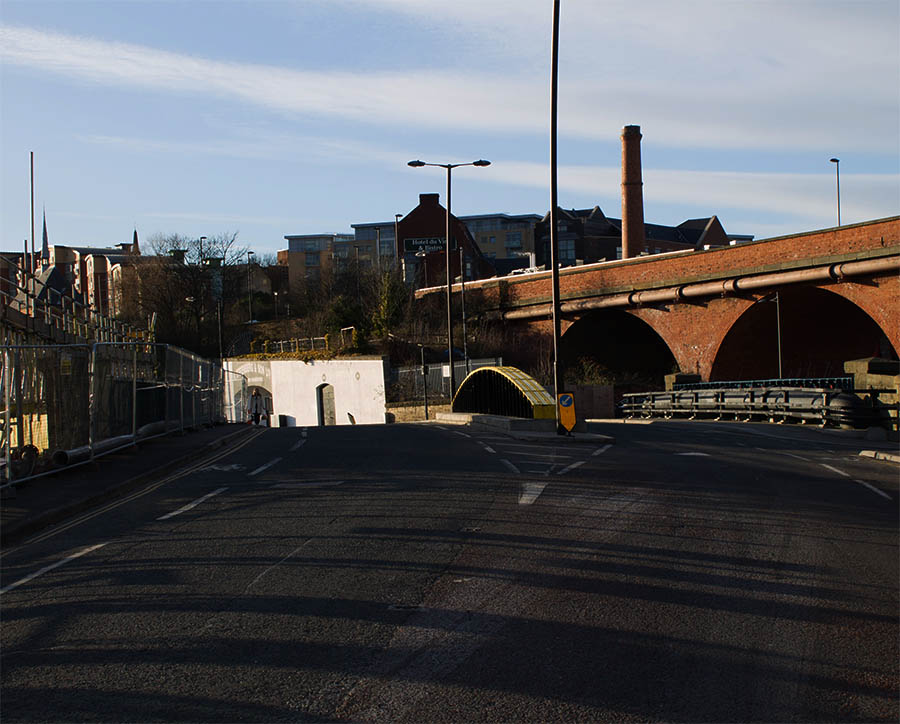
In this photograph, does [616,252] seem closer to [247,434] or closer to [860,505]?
[247,434]

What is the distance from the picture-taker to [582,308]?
53062mm

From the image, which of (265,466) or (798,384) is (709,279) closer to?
(798,384)

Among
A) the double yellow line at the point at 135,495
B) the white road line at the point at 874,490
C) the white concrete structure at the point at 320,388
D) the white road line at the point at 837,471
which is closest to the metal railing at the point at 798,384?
the white road line at the point at 837,471

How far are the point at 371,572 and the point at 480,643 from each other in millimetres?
2034

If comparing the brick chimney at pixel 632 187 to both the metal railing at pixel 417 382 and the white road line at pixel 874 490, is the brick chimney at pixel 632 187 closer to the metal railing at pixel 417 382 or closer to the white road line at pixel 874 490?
the metal railing at pixel 417 382

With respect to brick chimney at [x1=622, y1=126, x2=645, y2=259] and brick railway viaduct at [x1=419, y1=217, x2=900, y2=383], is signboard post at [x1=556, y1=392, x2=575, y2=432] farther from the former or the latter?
brick chimney at [x1=622, y1=126, x2=645, y2=259]

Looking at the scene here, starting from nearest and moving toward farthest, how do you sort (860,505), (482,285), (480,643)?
1. (480,643)
2. (860,505)
3. (482,285)

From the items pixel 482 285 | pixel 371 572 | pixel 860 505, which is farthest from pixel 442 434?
pixel 482 285

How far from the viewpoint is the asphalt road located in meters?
5.25

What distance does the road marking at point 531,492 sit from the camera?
11.6 meters

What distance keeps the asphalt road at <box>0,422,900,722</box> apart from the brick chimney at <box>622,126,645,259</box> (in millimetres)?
49692

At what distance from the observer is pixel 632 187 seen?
204ft

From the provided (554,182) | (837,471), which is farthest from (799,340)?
(837,471)

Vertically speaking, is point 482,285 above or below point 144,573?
above
